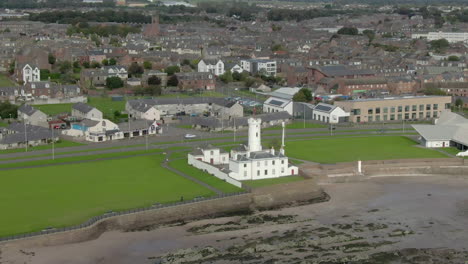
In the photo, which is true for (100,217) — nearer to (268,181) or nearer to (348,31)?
(268,181)

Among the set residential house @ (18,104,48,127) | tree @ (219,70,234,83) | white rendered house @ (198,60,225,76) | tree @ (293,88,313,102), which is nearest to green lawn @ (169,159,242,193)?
residential house @ (18,104,48,127)

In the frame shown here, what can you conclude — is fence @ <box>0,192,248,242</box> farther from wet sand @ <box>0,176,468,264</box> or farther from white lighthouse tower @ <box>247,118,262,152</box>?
white lighthouse tower @ <box>247,118,262,152</box>

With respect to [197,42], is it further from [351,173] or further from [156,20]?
[351,173]

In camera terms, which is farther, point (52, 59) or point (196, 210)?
point (52, 59)

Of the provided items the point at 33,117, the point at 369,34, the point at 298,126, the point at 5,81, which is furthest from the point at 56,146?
the point at 369,34

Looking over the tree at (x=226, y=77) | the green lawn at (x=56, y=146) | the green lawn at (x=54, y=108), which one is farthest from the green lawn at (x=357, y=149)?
the tree at (x=226, y=77)

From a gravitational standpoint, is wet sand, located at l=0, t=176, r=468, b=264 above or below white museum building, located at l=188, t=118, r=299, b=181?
below

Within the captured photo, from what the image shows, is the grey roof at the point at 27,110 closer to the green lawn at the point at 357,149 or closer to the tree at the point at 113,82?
the tree at the point at 113,82
